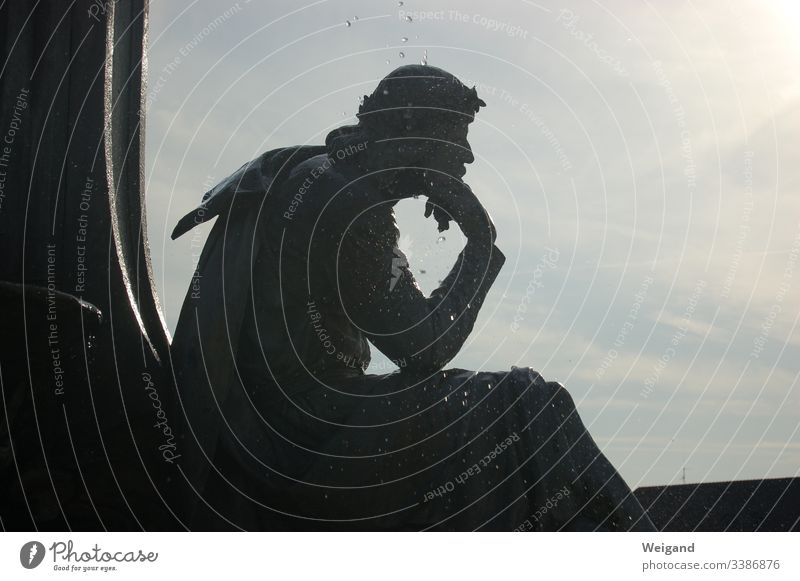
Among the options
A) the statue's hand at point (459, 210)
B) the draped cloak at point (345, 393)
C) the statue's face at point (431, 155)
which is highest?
the statue's face at point (431, 155)

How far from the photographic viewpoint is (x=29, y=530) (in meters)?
4.73

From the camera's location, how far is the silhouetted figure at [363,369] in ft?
15.6

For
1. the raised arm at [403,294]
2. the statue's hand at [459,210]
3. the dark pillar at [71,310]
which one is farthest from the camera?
the statue's hand at [459,210]

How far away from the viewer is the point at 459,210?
5.12 metres

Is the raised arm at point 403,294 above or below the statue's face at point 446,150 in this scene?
below

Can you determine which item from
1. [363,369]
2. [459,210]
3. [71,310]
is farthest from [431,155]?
[71,310]

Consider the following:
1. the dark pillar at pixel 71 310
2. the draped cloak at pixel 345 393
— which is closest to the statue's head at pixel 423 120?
the draped cloak at pixel 345 393

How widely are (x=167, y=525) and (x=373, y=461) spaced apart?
0.93 m

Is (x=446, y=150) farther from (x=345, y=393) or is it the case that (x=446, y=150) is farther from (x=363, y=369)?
(x=345, y=393)

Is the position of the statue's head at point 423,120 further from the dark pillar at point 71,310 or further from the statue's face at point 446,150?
the dark pillar at point 71,310

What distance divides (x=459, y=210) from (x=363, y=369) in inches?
33.2

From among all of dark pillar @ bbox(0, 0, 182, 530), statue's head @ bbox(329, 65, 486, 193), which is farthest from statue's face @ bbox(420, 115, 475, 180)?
dark pillar @ bbox(0, 0, 182, 530)

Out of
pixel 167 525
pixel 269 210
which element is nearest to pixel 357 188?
pixel 269 210

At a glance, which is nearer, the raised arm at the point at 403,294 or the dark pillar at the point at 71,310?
the dark pillar at the point at 71,310
